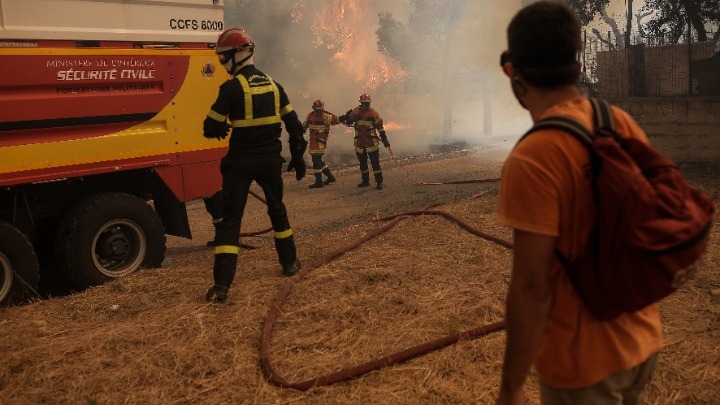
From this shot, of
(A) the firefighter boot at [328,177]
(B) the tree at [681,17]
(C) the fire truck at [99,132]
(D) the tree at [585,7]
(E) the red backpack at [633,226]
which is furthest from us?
(A) the firefighter boot at [328,177]

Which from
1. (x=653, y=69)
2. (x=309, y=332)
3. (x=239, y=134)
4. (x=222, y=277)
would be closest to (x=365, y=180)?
(x=653, y=69)

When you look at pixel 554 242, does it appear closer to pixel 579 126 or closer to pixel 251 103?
pixel 579 126

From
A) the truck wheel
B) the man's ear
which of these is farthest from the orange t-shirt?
the truck wheel

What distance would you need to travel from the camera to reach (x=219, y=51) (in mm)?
5367

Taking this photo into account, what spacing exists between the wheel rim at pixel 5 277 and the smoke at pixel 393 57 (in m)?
22.4

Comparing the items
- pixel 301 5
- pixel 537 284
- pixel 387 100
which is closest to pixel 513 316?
pixel 537 284

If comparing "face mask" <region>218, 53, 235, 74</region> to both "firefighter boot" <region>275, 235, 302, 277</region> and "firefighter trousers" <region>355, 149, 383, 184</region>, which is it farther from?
"firefighter trousers" <region>355, 149, 383, 184</region>

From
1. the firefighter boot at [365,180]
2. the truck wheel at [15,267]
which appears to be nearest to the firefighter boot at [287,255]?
the truck wheel at [15,267]

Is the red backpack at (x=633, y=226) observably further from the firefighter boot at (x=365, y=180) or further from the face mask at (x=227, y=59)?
the firefighter boot at (x=365, y=180)

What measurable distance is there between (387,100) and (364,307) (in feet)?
108

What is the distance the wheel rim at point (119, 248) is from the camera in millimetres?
6090

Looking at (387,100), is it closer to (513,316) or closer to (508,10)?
(508,10)

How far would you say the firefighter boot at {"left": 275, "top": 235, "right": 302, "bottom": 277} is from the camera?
5.75m

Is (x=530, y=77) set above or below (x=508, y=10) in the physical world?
below
